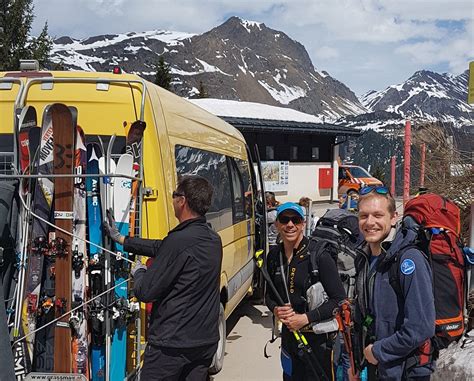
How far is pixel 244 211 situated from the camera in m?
6.85

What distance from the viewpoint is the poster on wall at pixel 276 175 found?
23.7 m

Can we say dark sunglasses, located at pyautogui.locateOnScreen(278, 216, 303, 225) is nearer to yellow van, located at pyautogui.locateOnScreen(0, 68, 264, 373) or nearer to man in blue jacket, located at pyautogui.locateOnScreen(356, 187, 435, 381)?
man in blue jacket, located at pyautogui.locateOnScreen(356, 187, 435, 381)

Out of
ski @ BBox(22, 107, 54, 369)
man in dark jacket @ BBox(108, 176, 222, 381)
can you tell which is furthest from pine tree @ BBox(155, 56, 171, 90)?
man in dark jacket @ BBox(108, 176, 222, 381)

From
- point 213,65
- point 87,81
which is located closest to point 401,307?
point 87,81

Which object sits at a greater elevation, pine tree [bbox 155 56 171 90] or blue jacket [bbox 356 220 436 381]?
pine tree [bbox 155 56 171 90]

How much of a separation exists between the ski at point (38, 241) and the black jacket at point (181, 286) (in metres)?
0.62

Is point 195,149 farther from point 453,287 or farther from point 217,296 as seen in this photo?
point 453,287

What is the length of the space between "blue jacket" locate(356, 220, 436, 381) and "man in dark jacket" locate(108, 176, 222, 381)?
0.93m

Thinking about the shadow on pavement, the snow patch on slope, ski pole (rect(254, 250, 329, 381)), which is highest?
the snow patch on slope

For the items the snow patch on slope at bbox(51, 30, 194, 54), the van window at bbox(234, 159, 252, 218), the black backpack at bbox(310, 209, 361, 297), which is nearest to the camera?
the black backpack at bbox(310, 209, 361, 297)

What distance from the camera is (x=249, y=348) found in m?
6.18

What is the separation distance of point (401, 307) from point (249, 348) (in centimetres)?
410

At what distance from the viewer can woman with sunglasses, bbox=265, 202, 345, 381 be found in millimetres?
3180

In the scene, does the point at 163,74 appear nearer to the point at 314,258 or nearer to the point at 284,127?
the point at 284,127
